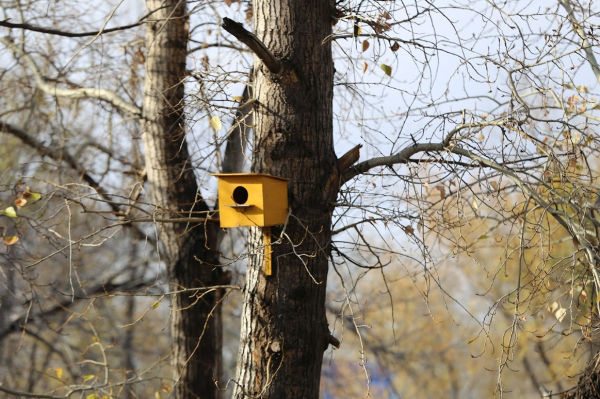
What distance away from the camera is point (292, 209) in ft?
10.9

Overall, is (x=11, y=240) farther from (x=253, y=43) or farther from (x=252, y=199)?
(x=253, y=43)

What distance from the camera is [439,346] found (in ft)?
54.5

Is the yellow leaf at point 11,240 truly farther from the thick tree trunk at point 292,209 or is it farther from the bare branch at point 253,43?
the bare branch at point 253,43

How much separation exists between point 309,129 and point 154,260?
4.37 m

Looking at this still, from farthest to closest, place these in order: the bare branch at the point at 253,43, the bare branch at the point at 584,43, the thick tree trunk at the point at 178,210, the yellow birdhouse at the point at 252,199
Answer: the thick tree trunk at the point at 178,210 → the bare branch at the point at 584,43 → the yellow birdhouse at the point at 252,199 → the bare branch at the point at 253,43

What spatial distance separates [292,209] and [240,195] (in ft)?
0.90

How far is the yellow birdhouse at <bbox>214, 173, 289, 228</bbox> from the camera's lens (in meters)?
3.10

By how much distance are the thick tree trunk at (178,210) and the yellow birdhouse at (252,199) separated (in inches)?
68.7

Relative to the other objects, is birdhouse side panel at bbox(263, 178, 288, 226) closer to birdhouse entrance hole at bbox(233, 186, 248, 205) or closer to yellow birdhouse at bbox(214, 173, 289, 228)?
yellow birdhouse at bbox(214, 173, 289, 228)

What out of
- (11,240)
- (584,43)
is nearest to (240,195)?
(11,240)

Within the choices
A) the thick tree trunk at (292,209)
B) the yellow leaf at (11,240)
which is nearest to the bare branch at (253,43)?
the thick tree trunk at (292,209)

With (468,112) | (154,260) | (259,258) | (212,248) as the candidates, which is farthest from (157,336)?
(468,112)

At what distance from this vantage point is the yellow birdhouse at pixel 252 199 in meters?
3.10

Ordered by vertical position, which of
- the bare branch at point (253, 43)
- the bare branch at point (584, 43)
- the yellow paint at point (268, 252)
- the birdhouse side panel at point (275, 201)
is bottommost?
the yellow paint at point (268, 252)
